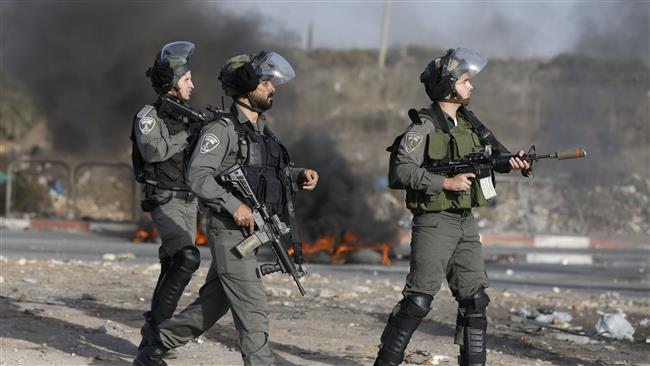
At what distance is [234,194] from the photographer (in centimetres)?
611

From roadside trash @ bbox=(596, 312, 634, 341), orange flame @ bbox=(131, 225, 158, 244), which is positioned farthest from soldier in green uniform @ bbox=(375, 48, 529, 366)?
orange flame @ bbox=(131, 225, 158, 244)

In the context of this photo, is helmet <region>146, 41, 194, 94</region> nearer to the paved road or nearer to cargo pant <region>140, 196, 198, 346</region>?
cargo pant <region>140, 196, 198, 346</region>

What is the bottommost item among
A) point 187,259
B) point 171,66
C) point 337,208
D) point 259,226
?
point 187,259

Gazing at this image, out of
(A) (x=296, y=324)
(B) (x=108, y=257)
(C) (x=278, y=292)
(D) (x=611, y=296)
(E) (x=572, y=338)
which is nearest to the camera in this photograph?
(A) (x=296, y=324)

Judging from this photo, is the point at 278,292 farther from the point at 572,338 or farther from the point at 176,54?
the point at 176,54

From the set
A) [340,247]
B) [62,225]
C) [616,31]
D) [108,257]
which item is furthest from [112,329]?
[616,31]

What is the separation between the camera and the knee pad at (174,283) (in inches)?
266

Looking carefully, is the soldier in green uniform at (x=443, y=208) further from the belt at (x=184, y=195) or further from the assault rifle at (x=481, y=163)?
the belt at (x=184, y=195)

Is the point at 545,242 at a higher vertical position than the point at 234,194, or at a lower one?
lower

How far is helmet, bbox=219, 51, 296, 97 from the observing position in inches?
240

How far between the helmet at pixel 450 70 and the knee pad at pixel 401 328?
1.04m

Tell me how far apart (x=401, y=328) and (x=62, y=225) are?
15145mm

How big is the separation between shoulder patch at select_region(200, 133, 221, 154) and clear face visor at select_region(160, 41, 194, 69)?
1354 mm

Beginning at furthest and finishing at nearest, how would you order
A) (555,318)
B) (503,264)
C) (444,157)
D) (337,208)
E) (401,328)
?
(503,264), (337,208), (555,318), (444,157), (401,328)
